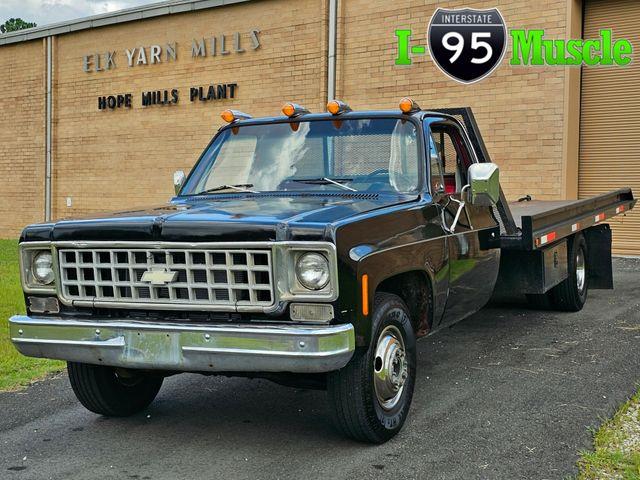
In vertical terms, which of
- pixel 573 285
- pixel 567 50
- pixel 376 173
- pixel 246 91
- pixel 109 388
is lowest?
pixel 109 388

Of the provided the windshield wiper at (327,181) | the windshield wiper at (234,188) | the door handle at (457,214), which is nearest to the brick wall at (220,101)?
the door handle at (457,214)

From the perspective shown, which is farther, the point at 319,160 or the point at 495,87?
the point at 495,87

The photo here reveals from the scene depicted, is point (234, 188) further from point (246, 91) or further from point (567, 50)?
point (246, 91)

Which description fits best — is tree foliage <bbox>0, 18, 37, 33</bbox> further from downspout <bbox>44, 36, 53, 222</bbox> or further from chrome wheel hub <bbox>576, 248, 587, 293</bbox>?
chrome wheel hub <bbox>576, 248, 587, 293</bbox>

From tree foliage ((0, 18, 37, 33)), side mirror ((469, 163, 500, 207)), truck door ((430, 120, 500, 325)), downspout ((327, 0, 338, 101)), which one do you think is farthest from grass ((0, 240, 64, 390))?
tree foliage ((0, 18, 37, 33))

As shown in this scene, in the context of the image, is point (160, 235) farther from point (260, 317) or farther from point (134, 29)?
point (134, 29)

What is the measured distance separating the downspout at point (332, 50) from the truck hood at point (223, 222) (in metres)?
12.1

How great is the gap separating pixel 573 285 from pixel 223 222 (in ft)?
17.7

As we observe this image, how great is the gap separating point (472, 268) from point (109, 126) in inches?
668

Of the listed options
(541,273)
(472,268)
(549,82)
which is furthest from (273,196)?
(549,82)

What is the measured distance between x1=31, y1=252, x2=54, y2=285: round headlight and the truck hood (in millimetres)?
118

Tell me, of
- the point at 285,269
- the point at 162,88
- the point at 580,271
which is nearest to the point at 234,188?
the point at 285,269

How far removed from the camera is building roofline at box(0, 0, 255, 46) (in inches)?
751

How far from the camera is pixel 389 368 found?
14.5 feet
